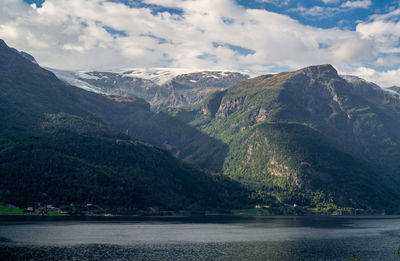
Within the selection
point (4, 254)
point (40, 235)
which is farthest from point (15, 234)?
point (4, 254)

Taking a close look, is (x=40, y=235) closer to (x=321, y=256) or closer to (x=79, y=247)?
(x=79, y=247)

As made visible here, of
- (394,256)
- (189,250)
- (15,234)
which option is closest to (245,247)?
(189,250)

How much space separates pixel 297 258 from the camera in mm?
156875

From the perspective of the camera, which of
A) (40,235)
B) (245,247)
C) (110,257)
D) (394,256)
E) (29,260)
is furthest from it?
(40,235)

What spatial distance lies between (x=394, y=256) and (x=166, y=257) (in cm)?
7882

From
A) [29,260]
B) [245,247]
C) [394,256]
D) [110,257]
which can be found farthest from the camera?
[245,247]

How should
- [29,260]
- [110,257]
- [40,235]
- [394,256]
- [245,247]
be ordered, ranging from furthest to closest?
1. [40,235]
2. [245,247]
3. [394,256]
4. [110,257]
5. [29,260]

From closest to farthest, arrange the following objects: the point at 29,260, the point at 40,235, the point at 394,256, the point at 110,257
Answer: the point at 29,260, the point at 110,257, the point at 394,256, the point at 40,235

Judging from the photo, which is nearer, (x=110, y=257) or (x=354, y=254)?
(x=110, y=257)

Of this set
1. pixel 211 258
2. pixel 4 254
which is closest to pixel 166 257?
pixel 211 258

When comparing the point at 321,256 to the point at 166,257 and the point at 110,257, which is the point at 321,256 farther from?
the point at 110,257

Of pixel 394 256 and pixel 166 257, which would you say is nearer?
pixel 166 257

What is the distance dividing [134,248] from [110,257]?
77.0 feet

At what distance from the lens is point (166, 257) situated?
152 meters
